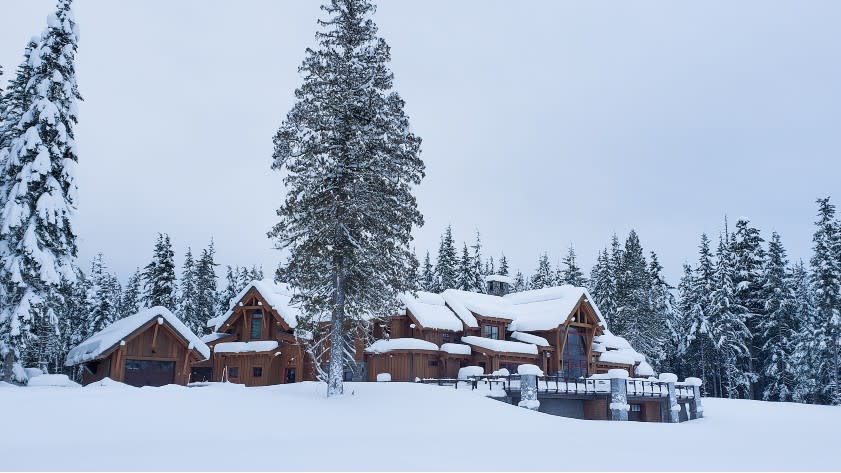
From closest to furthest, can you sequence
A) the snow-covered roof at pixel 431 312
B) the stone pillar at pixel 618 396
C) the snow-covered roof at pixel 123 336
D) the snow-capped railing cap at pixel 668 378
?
1. the snow-covered roof at pixel 123 336
2. the stone pillar at pixel 618 396
3. the snow-capped railing cap at pixel 668 378
4. the snow-covered roof at pixel 431 312

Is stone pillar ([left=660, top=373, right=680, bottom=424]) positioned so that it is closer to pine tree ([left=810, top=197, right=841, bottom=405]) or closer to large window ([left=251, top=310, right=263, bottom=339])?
pine tree ([left=810, top=197, right=841, bottom=405])

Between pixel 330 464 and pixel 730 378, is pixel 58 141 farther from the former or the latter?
pixel 730 378

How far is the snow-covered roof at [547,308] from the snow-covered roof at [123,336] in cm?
2426

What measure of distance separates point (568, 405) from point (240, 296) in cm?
2368

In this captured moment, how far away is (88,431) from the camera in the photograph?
617 inches

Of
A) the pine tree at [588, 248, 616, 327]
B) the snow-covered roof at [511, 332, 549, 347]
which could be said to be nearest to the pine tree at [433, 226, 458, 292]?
the pine tree at [588, 248, 616, 327]

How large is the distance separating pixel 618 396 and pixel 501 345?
10764 millimetres

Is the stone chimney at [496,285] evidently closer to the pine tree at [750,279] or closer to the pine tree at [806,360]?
the pine tree at [750,279]

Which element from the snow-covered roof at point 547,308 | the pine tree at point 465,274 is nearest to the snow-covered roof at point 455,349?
the snow-covered roof at point 547,308

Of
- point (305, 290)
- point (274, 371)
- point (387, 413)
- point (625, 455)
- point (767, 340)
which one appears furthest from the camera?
point (767, 340)

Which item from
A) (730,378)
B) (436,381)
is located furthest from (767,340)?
(436,381)

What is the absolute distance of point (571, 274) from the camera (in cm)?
7488

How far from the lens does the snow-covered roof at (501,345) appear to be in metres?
44.2

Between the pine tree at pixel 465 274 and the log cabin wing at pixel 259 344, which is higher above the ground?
the pine tree at pixel 465 274
